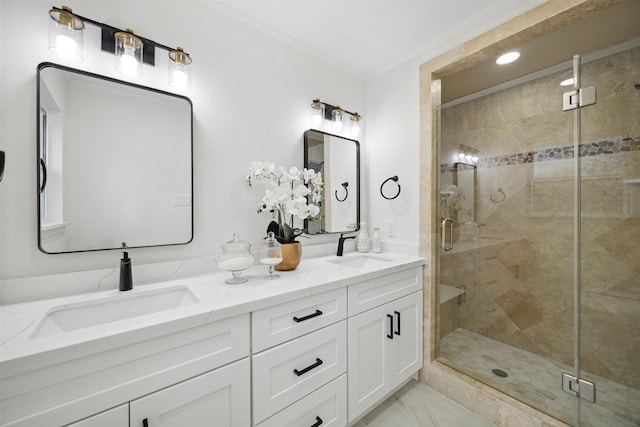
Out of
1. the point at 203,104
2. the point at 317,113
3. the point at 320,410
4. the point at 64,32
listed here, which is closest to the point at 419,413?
the point at 320,410

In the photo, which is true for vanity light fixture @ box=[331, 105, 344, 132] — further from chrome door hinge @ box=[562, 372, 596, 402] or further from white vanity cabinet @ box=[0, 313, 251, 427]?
chrome door hinge @ box=[562, 372, 596, 402]

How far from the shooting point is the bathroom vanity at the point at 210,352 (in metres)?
0.67

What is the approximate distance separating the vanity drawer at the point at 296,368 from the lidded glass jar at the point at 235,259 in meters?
0.39

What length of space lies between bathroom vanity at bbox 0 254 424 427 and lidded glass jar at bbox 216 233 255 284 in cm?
7

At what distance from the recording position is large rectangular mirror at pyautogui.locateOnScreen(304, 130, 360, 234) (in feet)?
6.28

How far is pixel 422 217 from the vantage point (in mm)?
1863

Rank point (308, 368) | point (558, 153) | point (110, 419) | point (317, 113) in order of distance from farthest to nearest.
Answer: point (317, 113)
point (558, 153)
point (308, 368)
point (110, 419)

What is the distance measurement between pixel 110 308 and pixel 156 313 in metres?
0.37

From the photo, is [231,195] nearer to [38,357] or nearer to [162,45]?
[162,45]

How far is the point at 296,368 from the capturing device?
1111 mm

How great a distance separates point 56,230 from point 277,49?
1606 mm

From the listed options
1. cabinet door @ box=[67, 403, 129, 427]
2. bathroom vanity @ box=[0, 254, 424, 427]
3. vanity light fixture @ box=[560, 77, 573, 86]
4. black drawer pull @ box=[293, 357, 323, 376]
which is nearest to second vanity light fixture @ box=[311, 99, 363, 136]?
bathroom vanity @ box=[0, 254, 424, 427]

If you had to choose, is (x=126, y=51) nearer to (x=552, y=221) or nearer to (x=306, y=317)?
(x=306, y=317)

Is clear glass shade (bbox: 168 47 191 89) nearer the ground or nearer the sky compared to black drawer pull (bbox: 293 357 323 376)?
nearer the sky
